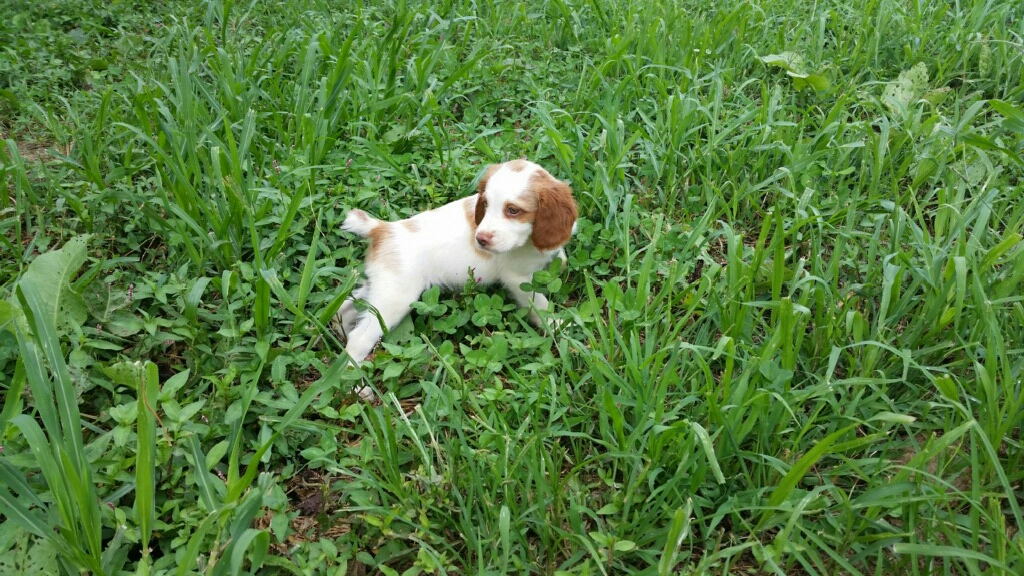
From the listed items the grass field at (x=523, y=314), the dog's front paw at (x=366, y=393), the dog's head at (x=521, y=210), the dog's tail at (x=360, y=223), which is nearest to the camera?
the grass field at (x=523, y=314)

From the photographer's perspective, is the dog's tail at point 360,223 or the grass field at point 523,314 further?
the dog's tail at point 360,223

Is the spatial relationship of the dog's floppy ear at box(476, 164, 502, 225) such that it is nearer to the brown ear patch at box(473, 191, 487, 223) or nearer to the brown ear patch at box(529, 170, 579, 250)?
the brown ear patch at box(473, 191, 487, 223)

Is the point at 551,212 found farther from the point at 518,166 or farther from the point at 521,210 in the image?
A: the point at 518,166

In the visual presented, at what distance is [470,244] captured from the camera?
269cm

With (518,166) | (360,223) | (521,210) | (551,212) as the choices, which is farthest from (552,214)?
(360,223)

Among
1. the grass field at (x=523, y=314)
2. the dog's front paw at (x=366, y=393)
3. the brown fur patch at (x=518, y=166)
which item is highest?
the brown fur patch at (x=518, y=166)

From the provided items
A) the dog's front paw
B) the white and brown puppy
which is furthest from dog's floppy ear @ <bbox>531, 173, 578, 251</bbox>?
the dog's front paw

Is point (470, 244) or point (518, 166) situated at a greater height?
point (518, 166)

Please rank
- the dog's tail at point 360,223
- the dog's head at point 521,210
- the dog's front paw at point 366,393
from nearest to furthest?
the dog's front paw at point 366,393
the dog's head at point 521,210
the dog's tail at point 360,223

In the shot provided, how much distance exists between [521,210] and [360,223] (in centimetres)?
67

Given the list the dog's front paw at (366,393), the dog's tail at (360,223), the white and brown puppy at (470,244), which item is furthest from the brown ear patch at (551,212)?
the dog's front paw at (366,393)

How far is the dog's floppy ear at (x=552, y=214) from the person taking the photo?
2.55m

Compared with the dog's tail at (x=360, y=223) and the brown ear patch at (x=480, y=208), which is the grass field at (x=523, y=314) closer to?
the dog's tail at (x=360, y=223)

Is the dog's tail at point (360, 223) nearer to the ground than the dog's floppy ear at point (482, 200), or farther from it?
nearer to the ground
